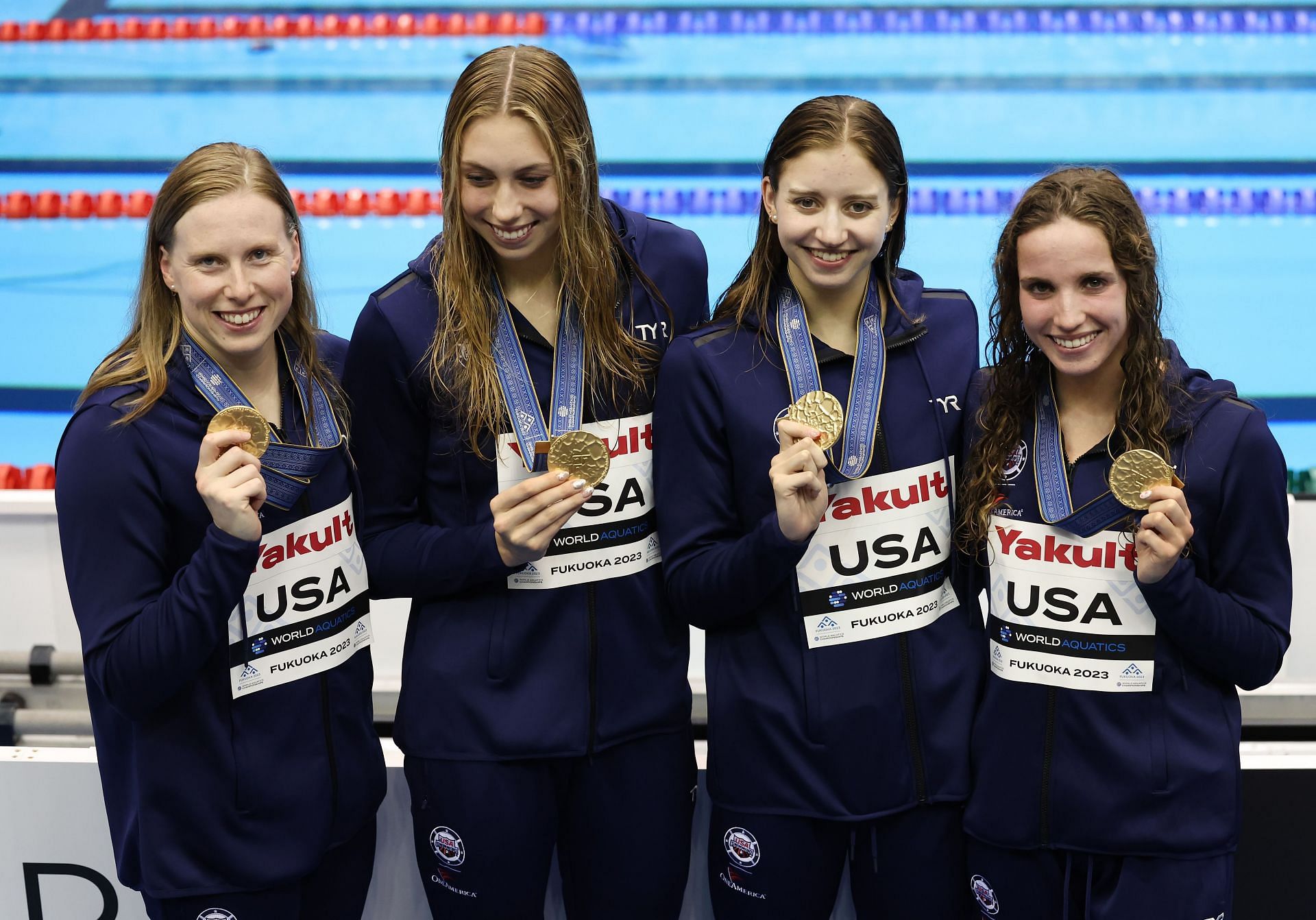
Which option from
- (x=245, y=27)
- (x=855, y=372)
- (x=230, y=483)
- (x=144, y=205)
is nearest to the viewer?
(x=230, y=483)

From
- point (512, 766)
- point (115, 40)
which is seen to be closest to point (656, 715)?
point (512, 766)

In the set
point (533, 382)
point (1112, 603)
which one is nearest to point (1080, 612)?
point (1112, 603)

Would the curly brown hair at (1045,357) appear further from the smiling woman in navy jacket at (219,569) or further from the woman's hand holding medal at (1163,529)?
the smiling woman in navy jacket at (219,569)

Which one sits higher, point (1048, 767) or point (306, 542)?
point (306, 542)

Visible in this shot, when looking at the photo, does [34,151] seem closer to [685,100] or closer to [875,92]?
[685,100]

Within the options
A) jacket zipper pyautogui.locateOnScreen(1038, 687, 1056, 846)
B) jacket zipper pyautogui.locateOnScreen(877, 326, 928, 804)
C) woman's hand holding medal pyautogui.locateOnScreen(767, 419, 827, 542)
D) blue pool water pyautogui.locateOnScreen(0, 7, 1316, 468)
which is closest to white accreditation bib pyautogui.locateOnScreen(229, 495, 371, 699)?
woman's hand holding medal pyautogui.locateOnScreen(767, 419, 827, 542)

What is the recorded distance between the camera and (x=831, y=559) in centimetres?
194

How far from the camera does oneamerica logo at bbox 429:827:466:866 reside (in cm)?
201

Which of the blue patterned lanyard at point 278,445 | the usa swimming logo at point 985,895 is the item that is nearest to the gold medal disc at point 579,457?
the blue patterned lanyard at point 278,445

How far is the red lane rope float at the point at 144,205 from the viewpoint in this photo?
6152 millimetres

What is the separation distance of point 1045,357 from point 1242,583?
16.6 inches

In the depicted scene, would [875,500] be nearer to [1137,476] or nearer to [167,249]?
[1137,476]

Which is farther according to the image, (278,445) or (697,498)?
(697,498)

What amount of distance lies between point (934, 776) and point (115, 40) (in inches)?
279
